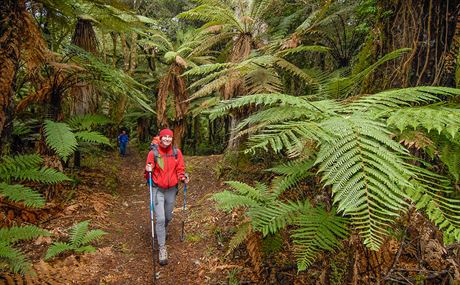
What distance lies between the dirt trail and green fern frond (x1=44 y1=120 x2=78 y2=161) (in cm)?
125

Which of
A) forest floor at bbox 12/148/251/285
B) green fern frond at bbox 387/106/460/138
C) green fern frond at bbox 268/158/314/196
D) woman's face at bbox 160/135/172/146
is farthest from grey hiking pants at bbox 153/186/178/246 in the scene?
green fern frond at bbox 387/106/460/138

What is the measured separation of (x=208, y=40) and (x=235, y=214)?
142 inches

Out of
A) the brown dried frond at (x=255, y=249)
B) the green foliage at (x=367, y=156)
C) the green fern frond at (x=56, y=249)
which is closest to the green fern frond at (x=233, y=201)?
the brown dried frond at (x=255, y=249)

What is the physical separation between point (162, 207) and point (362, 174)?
3969 mm

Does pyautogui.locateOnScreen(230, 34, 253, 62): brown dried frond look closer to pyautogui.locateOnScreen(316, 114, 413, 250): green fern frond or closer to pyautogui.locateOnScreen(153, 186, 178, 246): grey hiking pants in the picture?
pyautogui.locateOnScreen(153, 186, 178, 246): grey hiking pants

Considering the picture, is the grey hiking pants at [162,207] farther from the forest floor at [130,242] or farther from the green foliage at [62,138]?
the green foliage at [62,138]

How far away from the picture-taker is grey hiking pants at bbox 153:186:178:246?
14.7 feet

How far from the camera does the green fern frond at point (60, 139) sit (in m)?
4.81

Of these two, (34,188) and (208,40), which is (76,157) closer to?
(34,188)

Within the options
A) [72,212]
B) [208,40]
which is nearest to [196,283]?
[72,212]

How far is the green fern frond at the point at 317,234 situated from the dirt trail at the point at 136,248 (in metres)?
2.01

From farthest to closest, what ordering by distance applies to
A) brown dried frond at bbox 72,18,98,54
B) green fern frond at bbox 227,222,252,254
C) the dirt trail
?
1. brown dried frond at bbox 72,18,98,54
2. the dirt trail
3. green fern frond at bbox 227,222,252,254

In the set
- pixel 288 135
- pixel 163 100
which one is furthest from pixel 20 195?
pixel 163 100

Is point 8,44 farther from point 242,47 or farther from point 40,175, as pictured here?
point 242,47
